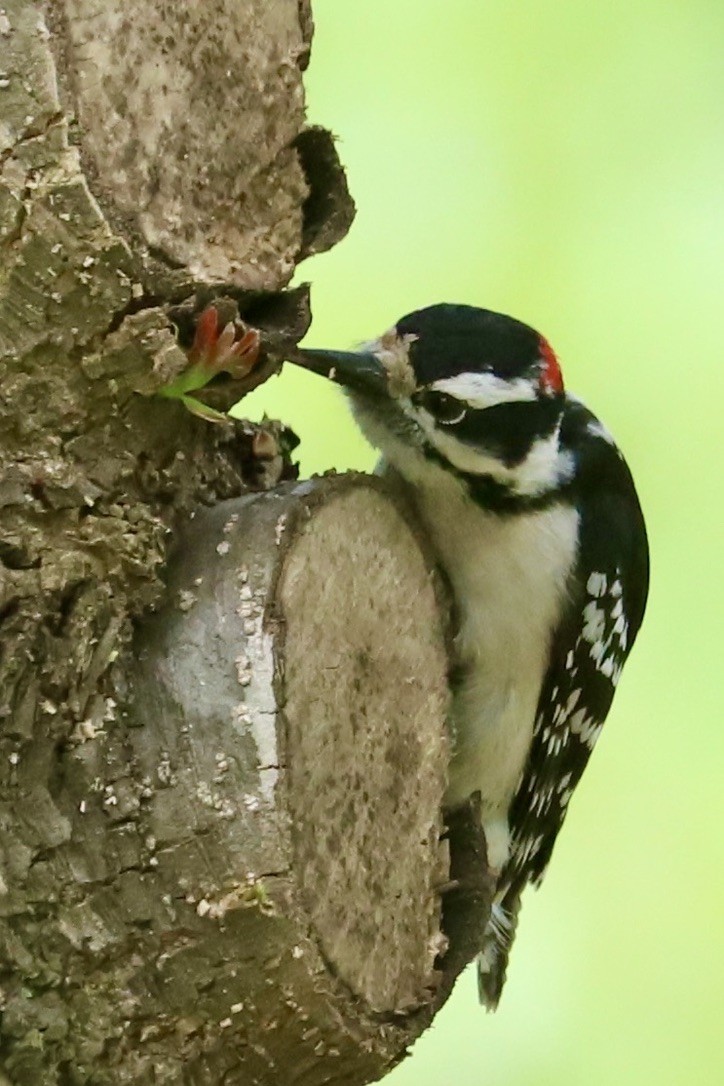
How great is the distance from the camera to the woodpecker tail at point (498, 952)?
1732mm

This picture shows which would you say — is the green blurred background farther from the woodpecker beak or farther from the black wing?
the woodpecker beak

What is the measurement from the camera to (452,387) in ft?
4.27

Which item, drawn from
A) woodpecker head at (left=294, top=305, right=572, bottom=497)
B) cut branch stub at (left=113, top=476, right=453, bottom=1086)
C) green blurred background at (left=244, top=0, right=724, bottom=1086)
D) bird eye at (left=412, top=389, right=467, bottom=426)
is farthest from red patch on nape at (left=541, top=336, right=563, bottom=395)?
green blurred background at (left=244, top=0, right=724, bottom=1086)

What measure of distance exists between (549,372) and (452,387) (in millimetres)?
143

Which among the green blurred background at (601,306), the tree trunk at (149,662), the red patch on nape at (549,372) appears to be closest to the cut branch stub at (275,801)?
the tree trunk at (149,662)

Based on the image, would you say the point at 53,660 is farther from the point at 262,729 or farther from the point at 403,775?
the point at 403,775

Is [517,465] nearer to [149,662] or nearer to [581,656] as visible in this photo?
[581,656]

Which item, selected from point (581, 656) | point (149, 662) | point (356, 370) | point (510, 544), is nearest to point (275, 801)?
point (149, 662)

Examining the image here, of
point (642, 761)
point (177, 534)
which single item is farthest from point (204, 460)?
point (642, 761)

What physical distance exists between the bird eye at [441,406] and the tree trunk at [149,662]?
0.70 ft

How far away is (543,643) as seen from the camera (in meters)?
1.58

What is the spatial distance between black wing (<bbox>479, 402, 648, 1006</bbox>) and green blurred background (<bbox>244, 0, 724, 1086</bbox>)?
0.59 m

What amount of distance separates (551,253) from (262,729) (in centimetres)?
148

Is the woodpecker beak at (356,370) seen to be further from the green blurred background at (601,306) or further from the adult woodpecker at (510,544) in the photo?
the green blurred background at (601,306)
